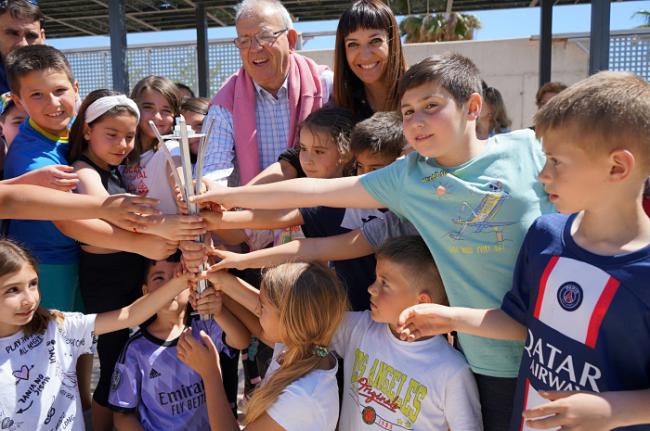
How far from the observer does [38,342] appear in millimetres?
2041

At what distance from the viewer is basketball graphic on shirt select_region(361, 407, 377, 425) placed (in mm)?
1781

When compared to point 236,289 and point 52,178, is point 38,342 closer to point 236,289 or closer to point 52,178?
point 52,178

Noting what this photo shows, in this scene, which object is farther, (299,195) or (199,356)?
(199,356)

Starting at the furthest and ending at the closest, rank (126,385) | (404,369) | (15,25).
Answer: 1. (15,25)
2. (126,385)
3. (404,369)

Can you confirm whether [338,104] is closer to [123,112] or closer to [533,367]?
[123,112]

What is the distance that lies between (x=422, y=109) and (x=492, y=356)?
79cm

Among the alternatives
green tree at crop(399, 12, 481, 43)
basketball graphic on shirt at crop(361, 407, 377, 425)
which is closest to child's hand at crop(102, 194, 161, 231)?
basketball graphic on shirt at crop(361, 407, 377, 425)

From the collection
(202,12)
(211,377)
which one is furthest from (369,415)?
(202,12)

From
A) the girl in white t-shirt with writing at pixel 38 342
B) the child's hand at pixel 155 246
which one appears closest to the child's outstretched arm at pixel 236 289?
the girl in white t-shirt with writing at pixel 38 342

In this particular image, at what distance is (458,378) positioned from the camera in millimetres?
1705

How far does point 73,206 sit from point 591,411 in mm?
1823

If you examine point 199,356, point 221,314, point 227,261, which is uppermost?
point 227,261

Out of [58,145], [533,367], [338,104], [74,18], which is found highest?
[74,18]

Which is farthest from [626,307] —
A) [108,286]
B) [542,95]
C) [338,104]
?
[542,95]
